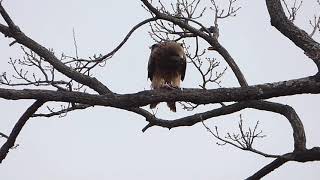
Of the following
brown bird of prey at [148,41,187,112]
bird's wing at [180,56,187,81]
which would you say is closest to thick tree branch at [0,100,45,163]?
brown bird of prey at [148,41,187,112]

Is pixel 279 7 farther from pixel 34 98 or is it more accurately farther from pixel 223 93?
pixel 34 98

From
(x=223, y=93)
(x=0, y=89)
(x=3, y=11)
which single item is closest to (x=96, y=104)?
(x=0, y=89)

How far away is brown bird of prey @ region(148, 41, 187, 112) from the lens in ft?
20.4

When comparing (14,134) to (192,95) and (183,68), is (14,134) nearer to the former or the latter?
(192,95)

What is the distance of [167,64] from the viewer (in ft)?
20.9

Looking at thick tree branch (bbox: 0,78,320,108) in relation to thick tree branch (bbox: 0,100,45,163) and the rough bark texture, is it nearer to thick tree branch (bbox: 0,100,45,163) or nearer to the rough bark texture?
the rough bark texture

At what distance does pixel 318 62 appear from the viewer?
12.5 feet

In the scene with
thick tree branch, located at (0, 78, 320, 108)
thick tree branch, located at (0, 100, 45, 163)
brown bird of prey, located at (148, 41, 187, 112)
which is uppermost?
brown bird of prey, located at (148, 41, 187, 112)

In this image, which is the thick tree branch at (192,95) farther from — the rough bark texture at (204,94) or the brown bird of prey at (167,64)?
the brown bird of prey at (167,64)

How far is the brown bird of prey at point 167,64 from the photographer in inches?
244

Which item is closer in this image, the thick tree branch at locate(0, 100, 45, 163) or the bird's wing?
the thick tree branch at locate(0, 100, 45, 163)

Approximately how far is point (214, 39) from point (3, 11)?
217 cm

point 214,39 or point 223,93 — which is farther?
point 214,39

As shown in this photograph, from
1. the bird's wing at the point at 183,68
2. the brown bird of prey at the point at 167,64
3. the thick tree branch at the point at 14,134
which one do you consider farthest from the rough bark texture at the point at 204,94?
the bird's wing at the point at 183,68
